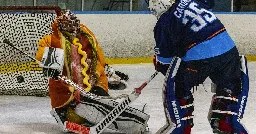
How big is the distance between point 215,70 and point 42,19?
2326mm

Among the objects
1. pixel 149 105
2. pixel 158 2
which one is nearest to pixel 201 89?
pixel 149 105

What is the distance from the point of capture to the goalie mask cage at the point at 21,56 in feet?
16.3

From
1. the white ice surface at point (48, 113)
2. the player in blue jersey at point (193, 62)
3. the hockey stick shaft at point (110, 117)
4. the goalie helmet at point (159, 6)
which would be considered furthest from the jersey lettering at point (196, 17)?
the white ice surface at point (48, 113)

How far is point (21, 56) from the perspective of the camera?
526 cm

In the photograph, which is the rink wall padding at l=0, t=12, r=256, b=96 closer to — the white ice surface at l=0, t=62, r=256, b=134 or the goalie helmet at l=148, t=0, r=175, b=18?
the white ice surface at l=0, t=62, r=256, b=134

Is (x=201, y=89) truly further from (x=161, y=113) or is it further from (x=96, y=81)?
(x=96, y=81)

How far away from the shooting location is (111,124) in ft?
11.7

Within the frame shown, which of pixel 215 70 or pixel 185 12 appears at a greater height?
pixel 185 12

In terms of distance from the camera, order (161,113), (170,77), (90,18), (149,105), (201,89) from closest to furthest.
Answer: (170,77), (161,113), (149,105), (201,89), (90,18)

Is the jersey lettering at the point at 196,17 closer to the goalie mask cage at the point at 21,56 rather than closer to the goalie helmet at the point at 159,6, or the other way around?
the goalie helmet at the point at 159,6

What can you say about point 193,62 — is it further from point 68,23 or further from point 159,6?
point 68,23

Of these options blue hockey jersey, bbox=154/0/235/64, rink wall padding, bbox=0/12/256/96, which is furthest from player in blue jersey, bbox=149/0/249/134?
rink wall padding, bbox=0/12/256/96

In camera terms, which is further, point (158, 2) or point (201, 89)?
point (201, 89)

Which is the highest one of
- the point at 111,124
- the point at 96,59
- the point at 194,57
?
the point at 194,57
